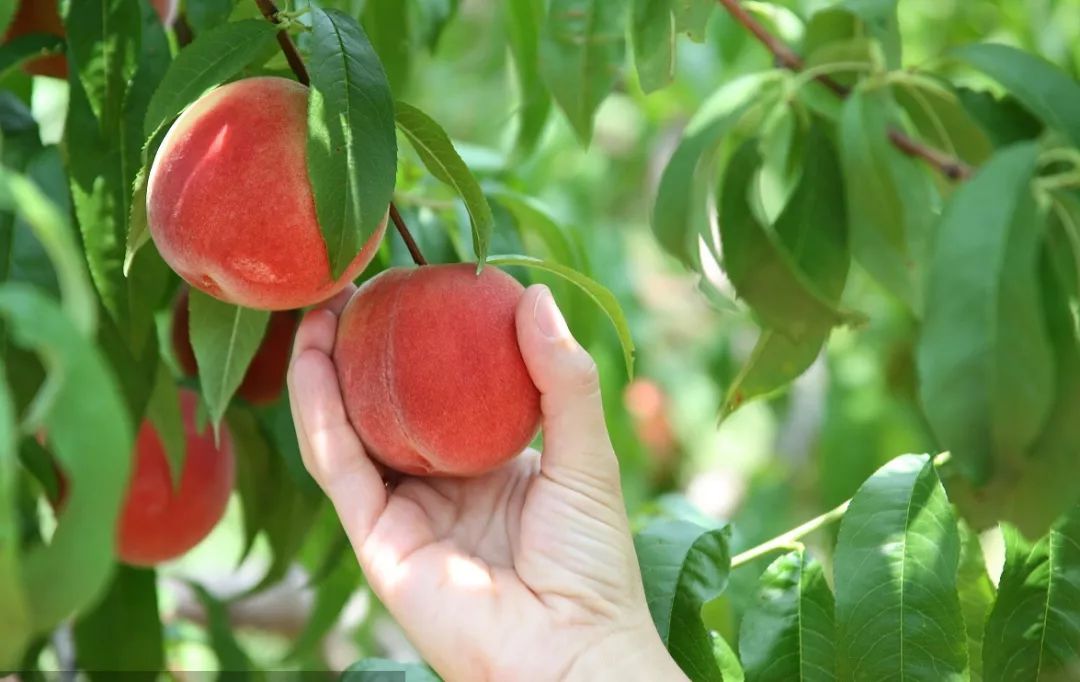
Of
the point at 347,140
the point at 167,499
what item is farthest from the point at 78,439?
the point at 167,499

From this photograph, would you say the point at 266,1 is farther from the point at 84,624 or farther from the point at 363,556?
the point at 84,624

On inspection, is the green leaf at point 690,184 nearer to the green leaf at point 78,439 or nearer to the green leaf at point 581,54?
the green leaf at point 581,54

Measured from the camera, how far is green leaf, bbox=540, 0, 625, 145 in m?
0.91

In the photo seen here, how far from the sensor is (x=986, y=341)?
55 centimetres

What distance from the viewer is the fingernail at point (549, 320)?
72 centimetres

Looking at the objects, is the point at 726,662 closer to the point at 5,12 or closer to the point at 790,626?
the point at 790,626

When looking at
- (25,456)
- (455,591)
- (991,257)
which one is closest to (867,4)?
(991,257)

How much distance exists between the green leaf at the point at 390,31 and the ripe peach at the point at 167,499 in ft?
1.12

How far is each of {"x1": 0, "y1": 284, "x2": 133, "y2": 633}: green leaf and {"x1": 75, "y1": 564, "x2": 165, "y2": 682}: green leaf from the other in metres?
0.70

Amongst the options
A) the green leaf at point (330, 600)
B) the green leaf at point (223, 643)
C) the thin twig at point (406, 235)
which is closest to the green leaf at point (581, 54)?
the thin twig at point (406, 235)

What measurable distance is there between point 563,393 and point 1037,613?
33cm

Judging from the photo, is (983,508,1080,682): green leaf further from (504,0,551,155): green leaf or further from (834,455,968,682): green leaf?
(504,0,551,155): green leaf

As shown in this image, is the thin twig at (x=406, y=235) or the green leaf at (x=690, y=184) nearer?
the thin twig at (x=406, y=235)

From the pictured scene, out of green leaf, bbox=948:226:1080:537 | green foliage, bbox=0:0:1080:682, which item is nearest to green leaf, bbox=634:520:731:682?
green foliage, bbox=0:0:1080:682
